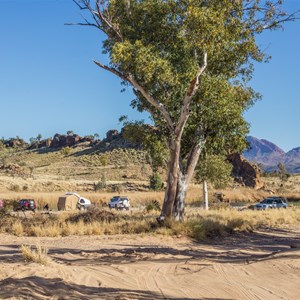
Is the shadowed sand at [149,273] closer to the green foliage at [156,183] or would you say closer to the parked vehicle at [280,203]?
the parked vehicle at [280,203]

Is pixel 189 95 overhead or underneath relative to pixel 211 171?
overhead

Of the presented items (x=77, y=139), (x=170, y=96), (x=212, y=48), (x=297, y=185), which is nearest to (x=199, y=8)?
(x=212, y=48)

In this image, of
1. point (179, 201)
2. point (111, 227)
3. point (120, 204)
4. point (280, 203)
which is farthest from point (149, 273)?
point (120, 204)

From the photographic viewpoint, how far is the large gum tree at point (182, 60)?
1712cm

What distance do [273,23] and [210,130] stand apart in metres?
5.29

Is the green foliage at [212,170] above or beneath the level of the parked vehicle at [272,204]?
above

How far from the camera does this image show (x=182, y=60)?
719 inches

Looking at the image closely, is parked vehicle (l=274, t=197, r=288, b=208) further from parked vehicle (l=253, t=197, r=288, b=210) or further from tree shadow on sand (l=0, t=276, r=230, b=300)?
tree shadow on sand (l=0, t=276, r=230, b=300)

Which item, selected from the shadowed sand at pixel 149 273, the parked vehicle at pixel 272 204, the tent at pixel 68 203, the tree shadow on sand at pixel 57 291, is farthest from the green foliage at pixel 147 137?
the tent at pixel 68 203

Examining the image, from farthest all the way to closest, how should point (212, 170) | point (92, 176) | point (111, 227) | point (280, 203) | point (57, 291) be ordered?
point (92, 176)
point (280, 203)
point (212, 170)
point (111, 227)
point (57, 291)

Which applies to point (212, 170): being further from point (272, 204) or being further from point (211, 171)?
point (272, 204)

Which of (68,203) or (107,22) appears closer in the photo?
(107,22)

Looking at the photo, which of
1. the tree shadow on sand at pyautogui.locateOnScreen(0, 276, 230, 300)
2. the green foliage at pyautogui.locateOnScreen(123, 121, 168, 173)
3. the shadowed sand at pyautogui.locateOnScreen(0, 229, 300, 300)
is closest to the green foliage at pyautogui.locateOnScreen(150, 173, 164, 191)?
the green foliage at pyautogui.locateOnScreen(123, 121, 168, 173)

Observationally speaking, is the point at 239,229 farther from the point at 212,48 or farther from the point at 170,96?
the point at 212,48
